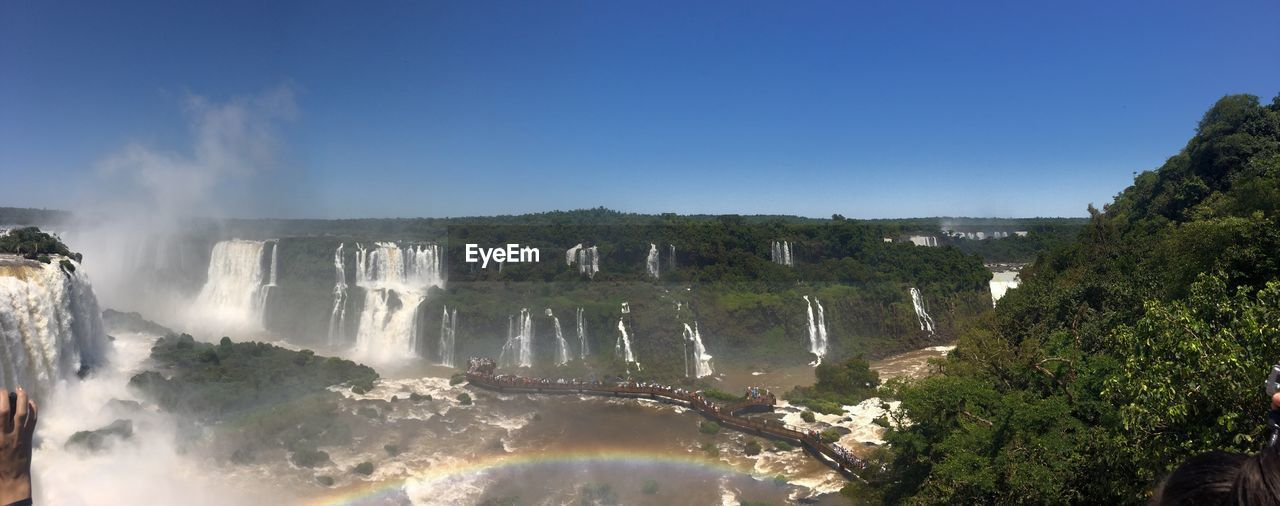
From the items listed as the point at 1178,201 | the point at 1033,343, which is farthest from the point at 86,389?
the point at 1178,201

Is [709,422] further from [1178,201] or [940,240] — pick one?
[940,240]

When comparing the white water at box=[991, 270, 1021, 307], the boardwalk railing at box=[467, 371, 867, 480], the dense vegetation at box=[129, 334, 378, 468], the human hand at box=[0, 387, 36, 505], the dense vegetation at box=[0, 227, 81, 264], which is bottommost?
the boardwalk railing at box=[467, 371, 867, 480]

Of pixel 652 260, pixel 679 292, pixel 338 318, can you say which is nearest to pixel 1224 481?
pixel 679 292

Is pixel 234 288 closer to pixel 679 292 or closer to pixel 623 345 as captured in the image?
pixel 623 345

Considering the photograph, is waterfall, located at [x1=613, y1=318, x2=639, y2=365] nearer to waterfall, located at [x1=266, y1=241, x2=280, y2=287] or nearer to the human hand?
waterfall, located at [x1=266, y1=241, x2=280, y2=287]

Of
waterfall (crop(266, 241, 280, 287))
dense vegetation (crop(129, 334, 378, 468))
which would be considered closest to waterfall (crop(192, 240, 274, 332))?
waterfall (crop(266, 241, 280, 287))

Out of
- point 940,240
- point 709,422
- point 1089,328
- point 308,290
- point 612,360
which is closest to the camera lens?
point 1089,328
